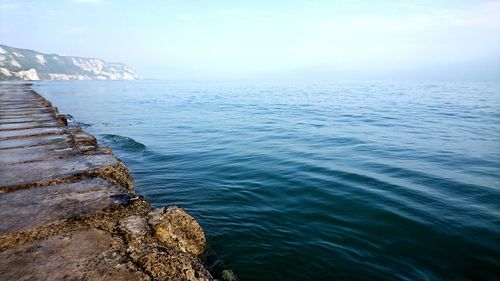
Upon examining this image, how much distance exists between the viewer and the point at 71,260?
97.4 inches

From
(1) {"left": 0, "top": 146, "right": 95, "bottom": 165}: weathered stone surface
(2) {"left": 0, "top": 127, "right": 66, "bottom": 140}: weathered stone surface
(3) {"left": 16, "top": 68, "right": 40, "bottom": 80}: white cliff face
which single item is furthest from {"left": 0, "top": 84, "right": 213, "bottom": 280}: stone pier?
(3) {"left": 16, "top": 68, "right": 40, "bottom": 80}: white cliff face

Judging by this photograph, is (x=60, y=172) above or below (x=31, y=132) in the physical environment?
above

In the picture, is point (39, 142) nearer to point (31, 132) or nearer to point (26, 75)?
point (31, 132)

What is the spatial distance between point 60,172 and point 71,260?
106 inches

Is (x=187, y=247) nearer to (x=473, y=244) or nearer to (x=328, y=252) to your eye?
Result: (x=328, y=252)

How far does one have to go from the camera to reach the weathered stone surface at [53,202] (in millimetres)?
3182

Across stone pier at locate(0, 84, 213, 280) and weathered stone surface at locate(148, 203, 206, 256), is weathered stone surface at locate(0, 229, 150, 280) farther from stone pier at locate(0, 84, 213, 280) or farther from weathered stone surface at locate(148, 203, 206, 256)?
weathered stone surface at locate(148, 203, 206, 256)

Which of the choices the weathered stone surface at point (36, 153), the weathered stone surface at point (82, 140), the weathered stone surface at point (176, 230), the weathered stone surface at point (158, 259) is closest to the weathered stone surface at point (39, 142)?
the weathered stone surface at point (82, 140)

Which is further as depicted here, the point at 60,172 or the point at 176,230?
the point at 60,172

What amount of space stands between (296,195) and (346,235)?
2.20 m

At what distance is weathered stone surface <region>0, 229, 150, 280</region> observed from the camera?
2301 mm

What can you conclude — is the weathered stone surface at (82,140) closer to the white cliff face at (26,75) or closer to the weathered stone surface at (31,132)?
the weathered stone surface at (31,132)

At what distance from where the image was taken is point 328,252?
5.25 metres

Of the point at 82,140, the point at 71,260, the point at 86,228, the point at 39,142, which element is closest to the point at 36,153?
the point at 82,140
